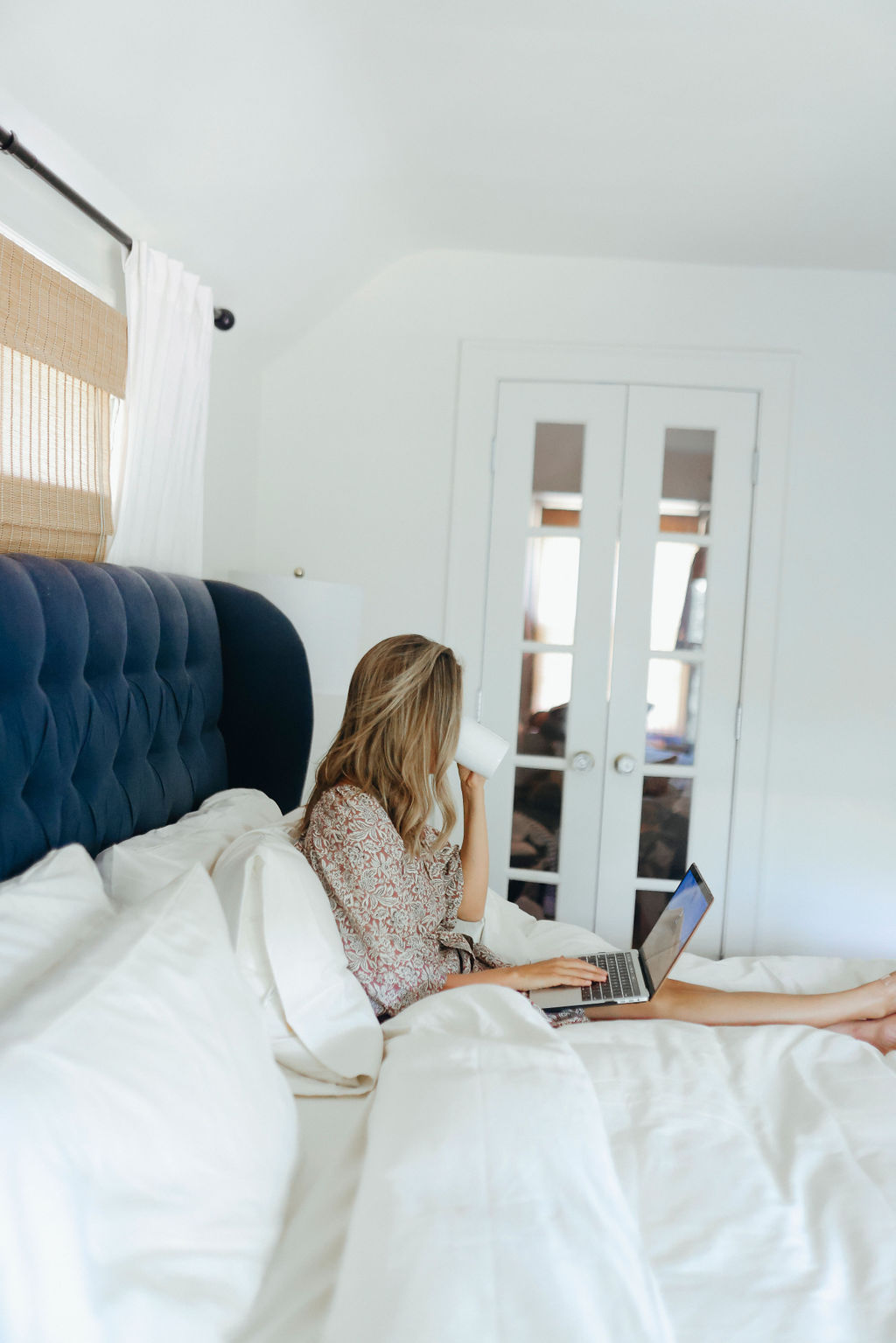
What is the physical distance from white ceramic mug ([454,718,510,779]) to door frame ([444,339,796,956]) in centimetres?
116

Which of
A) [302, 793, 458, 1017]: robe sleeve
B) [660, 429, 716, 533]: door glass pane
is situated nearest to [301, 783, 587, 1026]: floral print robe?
[302, 793, 458, 1017]: robe sleeve

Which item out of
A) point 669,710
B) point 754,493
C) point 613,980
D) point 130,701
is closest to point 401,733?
point 130,701

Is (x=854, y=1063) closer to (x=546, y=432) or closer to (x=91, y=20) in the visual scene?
(x=91, y=20)

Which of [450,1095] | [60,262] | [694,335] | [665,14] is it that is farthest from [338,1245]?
[694,335]

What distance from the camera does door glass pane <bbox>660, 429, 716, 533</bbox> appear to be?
3.11 m

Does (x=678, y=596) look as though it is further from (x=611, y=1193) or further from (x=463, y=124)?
(x=611, y=1193)

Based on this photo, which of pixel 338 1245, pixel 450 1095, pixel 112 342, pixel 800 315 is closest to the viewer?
pixel 338 1245

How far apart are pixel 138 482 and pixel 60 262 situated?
41 centimetres

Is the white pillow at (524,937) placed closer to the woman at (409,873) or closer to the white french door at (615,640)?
the woman at (409,873)

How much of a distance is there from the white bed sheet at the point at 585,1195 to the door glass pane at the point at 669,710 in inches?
65.4

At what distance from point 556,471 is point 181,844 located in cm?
197

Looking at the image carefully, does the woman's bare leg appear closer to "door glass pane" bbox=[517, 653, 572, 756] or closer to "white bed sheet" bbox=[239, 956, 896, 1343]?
"white bed sheet" bbox=[239, 956, 896, 1343]

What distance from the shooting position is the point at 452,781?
121 inches

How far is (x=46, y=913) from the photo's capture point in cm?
115
